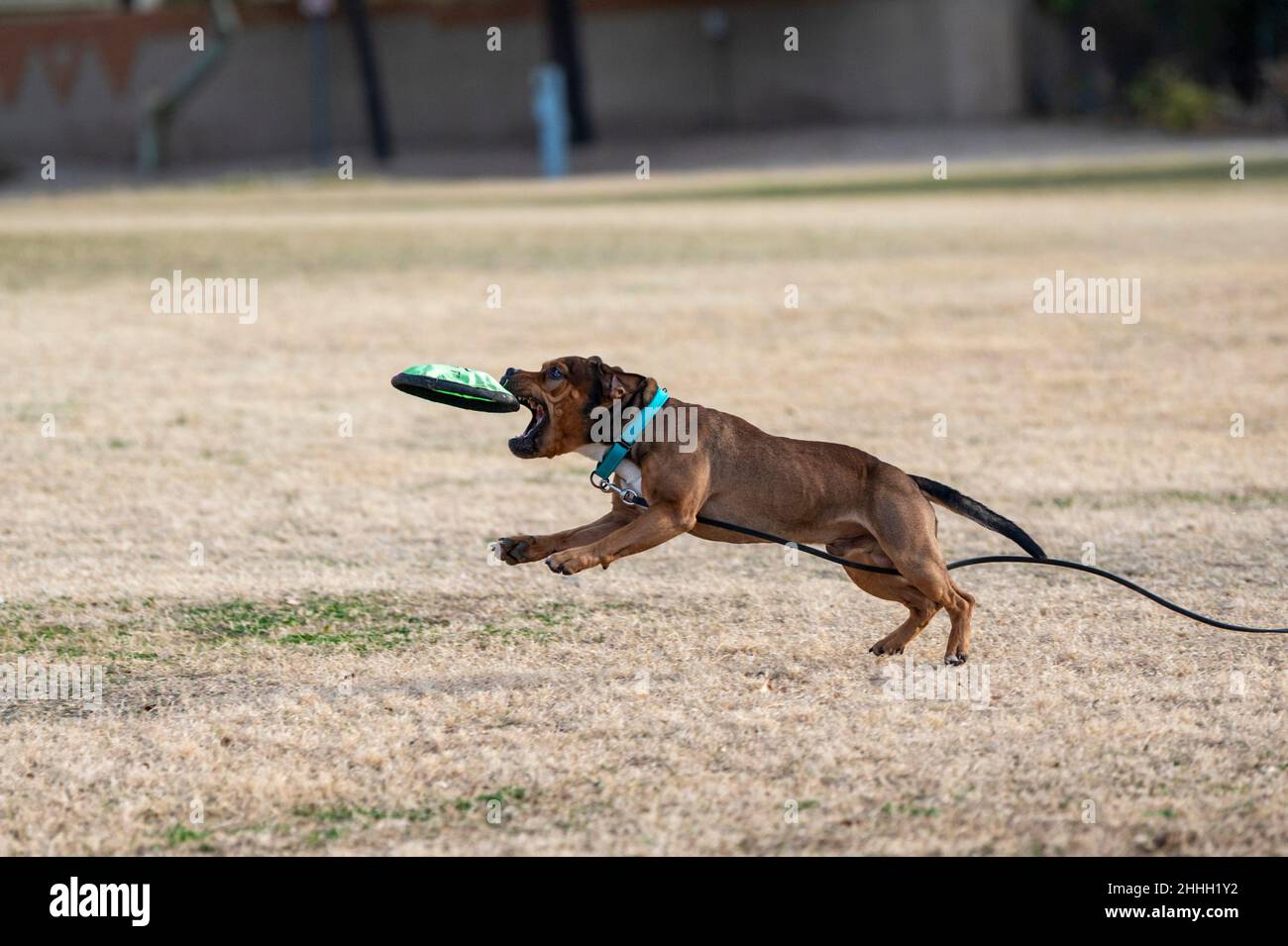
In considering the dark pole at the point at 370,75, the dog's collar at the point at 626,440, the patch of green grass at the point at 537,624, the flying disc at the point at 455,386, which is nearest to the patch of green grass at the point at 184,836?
the flying disc at the point at 455,386

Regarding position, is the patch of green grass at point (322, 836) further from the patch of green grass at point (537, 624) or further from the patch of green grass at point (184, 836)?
the patch of green grass at point (537, 624)

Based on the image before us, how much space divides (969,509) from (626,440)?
1.25 meters

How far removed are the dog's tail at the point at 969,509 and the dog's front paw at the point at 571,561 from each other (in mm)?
1194

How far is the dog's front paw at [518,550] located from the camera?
18.8 feet

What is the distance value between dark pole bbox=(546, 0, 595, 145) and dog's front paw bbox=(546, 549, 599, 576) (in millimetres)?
35553

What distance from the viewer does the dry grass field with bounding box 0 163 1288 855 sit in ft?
16.0

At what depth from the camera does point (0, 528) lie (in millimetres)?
8461

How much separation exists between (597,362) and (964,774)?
5.61 feet

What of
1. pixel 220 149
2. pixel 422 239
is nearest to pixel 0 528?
pixel 422 239

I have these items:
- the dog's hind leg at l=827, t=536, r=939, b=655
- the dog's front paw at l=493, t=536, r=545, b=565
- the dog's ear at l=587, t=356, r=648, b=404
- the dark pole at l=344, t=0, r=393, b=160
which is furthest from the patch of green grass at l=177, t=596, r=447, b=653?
the dark pole at l=344, t=0, r=393, b=160

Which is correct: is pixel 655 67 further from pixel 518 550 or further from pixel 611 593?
pixel 518 550

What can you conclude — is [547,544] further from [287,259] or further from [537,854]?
[287,259]

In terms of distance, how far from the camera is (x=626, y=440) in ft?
18.5

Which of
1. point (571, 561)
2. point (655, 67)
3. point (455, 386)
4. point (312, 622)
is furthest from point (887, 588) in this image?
point (655, 67)
